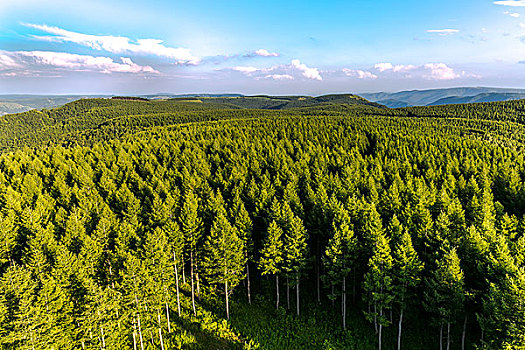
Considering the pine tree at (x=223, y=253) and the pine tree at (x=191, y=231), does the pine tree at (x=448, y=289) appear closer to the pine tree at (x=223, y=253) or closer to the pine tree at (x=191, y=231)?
the pine tree at (x=223, y=253)

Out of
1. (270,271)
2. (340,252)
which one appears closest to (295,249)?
(270,271)

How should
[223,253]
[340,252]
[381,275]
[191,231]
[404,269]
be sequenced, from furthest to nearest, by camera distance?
[191,231] → [223,253] → [340,252] → [381,275] → [404,269]

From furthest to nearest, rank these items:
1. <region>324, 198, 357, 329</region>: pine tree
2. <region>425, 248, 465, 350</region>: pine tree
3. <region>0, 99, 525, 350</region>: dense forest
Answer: <region>324, 198, 357, 329</region>: pine tree → <region>425, 248, 465, 350</region>: pine tree → <region>0, 99, 525, 350</region>: dense forest

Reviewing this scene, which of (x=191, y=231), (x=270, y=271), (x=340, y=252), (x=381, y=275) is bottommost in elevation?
(x=270, y=271)

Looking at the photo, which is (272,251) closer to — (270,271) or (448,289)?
(270,271)

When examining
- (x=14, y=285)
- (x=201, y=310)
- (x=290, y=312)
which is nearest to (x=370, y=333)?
→ (x=290, y=312)

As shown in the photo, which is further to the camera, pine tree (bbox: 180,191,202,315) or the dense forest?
pine tree (bbox: 180,191,202,315)

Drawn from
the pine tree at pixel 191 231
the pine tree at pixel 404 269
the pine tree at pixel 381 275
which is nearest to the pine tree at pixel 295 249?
the pine tree at pixel 381 275

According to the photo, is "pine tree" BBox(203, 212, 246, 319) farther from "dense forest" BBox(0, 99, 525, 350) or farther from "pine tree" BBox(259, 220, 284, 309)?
"pine tree" BBox(259, 220, 284, 309)

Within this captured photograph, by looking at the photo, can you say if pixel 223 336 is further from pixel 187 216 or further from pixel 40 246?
pixel 40 246

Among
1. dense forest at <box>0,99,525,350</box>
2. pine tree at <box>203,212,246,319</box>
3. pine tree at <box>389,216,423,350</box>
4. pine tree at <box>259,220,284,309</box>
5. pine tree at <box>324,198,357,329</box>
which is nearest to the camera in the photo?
dense forest at <box>0,99,525,350</box>

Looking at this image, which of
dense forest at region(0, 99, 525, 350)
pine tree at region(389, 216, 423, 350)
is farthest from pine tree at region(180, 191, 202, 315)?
pine tree at region(389, 216, 423, 350)
